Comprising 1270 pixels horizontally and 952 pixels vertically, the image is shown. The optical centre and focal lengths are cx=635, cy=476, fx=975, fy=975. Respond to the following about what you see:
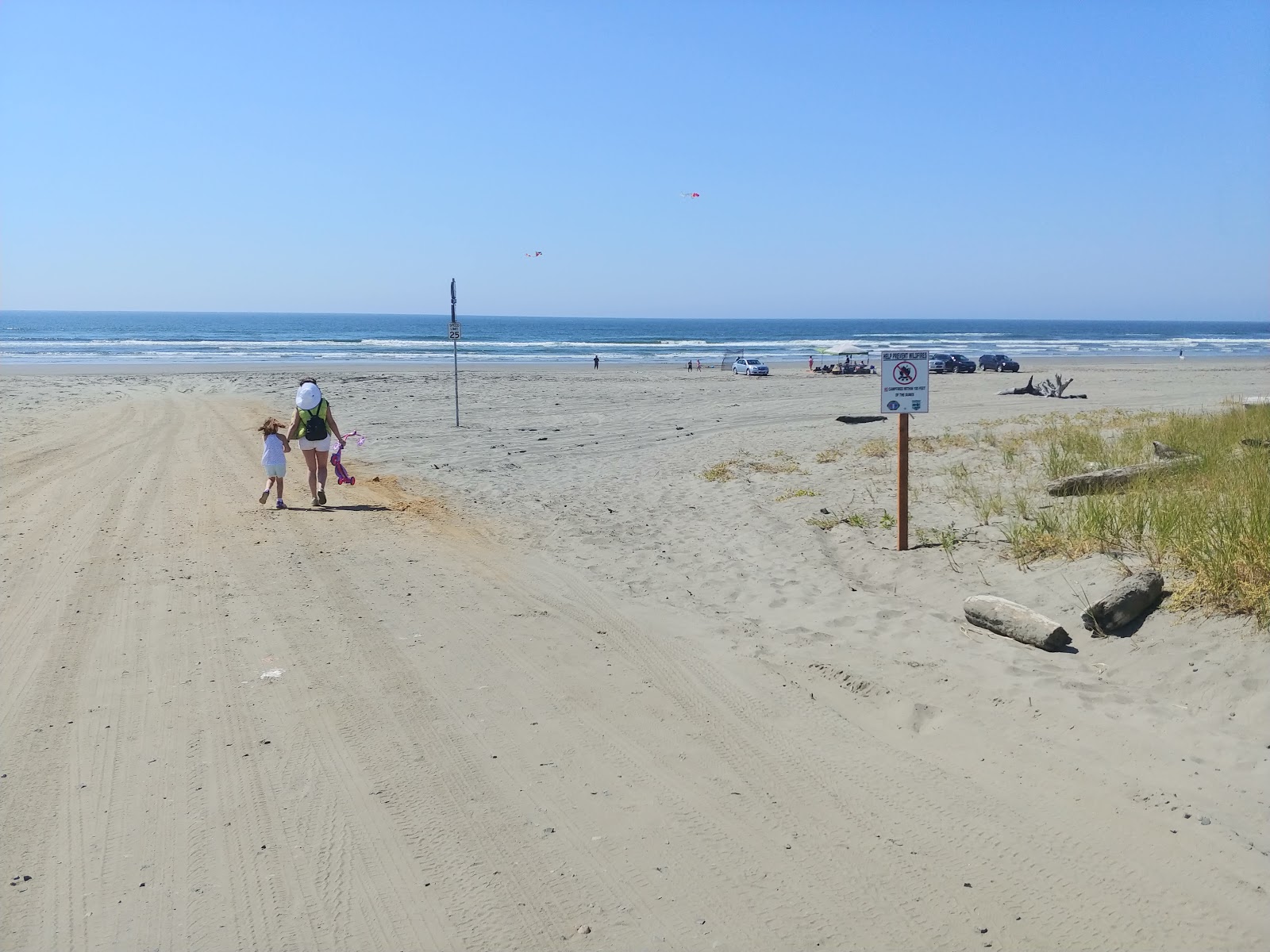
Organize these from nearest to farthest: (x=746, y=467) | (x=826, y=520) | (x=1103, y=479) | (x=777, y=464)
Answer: (x=1103, y=479)
(x=826, y=520)
(x=746, y=467)
(x=777, y=464)

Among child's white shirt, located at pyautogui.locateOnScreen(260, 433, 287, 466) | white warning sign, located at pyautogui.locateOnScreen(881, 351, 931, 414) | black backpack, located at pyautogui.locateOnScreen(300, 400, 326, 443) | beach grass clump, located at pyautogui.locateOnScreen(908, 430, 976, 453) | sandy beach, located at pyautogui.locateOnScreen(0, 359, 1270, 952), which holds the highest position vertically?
white warning sign, located at pyautogui.locateOnScreen(881, 351, 931, 414)

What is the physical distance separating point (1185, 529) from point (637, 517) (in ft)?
18.9

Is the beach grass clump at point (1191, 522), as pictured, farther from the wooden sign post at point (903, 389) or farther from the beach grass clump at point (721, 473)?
the beach grass clump at point (721, 473)

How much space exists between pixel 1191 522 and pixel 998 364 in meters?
51.3

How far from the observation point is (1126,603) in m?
6.34

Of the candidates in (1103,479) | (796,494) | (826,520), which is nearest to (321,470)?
(796,494)

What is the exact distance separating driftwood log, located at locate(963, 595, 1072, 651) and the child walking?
25.5ft

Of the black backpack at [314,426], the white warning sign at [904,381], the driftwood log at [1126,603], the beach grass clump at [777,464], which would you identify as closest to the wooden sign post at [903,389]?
the white warning sign at [904,381]

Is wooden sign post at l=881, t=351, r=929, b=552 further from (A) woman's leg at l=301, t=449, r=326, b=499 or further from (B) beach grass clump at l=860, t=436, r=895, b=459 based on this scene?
(A) woman's leg at l=301, t=449, r=326, b=499

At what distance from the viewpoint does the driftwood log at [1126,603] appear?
6348 mm

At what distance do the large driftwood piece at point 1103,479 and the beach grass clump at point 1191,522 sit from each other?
0.18m

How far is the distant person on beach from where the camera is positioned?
11.4m

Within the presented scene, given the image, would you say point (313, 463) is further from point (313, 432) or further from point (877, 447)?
point (877, 447)

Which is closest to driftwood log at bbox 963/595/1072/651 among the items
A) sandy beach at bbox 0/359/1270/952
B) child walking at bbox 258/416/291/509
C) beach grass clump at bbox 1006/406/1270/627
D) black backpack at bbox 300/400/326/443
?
sandy beach at bbox 0/359/1270/952
